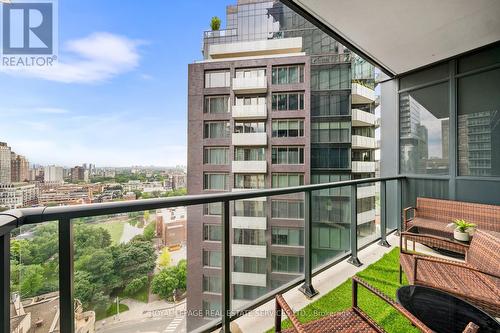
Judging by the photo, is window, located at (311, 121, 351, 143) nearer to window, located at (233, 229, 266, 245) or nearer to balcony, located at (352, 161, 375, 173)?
balcony, located at (352, 161, 375, 173)

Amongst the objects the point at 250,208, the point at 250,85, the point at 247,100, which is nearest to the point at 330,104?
the point at 250,85

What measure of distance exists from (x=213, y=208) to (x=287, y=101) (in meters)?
19.0

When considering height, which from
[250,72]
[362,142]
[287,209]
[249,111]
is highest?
[250,72]

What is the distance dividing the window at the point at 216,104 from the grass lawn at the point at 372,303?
19280 millimetres

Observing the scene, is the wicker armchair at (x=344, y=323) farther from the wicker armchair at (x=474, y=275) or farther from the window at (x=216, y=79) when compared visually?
the window at (x=216, y=79)

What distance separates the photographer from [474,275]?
74.8 inches

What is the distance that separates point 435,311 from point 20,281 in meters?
2.16

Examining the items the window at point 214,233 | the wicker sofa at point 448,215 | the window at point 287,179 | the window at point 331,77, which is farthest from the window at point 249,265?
the window at point 331,77

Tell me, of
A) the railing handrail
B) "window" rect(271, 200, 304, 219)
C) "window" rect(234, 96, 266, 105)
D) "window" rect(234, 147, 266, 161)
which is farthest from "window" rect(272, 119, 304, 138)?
the railing handrail

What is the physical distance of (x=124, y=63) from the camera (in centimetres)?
2359

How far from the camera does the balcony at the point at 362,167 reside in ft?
62.4

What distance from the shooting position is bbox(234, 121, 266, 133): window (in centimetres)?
2012

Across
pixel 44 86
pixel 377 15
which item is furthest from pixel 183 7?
pixel 377 15

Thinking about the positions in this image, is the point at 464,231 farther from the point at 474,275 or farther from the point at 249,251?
the point at 249,251
